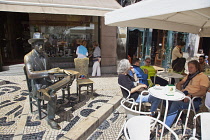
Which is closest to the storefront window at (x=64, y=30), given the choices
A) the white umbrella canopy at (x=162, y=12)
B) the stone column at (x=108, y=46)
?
the stone column at (x=108, y=46)

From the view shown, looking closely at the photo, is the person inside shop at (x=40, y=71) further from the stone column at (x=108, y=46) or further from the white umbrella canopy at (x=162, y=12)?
the stone column at (x=108, y=46)

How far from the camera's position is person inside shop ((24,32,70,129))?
2.62 metres

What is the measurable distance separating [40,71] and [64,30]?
5977mm

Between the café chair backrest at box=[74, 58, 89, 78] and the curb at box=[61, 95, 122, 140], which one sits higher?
the café chair backrest at box=[74, 58, 89, 78]

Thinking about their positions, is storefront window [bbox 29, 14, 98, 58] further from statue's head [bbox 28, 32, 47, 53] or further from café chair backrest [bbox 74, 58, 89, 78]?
statue's head [bbox 28, 32, 47, 53]

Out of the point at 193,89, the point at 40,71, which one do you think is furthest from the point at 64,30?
the point at 193,89

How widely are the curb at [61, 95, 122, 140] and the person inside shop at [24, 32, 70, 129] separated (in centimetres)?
40

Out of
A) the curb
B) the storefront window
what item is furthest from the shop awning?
the storefront window

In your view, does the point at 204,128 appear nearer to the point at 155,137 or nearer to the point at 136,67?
the point at 155,137

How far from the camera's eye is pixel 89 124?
2.71 metres

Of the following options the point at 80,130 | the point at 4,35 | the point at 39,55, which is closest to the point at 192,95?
the point at 80,130

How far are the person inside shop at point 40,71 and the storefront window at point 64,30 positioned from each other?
4.94 m

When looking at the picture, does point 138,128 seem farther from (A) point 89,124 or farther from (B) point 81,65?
(B) point 81,65

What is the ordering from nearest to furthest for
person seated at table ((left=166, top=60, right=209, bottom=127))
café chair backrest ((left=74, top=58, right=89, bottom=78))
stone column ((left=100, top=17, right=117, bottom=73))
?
1. person seated at table ((left=166, top=60, right=209, bottom=127))
2. café chair backrest ((left=74, top=58, right=89, bottom=78))
3. stone column ((left=100, top=17, right=117, bottom=73))
